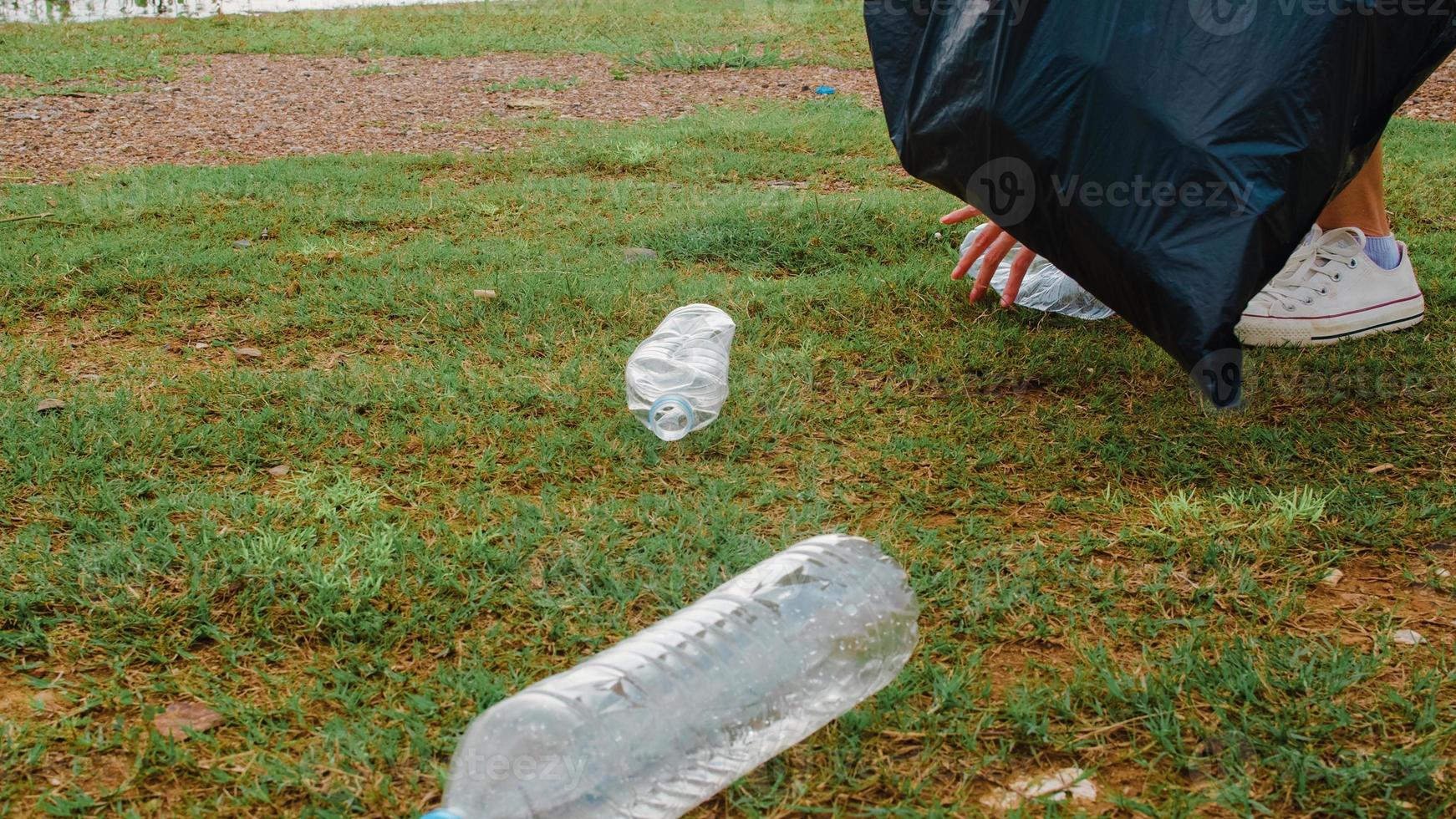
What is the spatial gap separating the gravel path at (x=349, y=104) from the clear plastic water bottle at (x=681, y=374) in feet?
10.5

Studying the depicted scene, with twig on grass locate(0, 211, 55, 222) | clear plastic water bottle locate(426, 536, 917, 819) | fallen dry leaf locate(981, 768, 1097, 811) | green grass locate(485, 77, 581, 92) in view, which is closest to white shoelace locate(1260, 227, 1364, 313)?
clear plastic water bottle locate(426, 536, 917, 819)

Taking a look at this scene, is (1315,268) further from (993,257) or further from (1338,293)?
(993,257)

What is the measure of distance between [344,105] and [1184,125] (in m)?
6.05

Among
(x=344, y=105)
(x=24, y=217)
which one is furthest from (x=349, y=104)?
(x=24, y=217)

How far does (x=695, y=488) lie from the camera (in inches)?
87.9

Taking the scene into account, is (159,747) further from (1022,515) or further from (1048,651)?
(1022,515)

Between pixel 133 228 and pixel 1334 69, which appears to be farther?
pixel 133 228

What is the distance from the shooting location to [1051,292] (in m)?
3.03

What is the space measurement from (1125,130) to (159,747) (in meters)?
1.97

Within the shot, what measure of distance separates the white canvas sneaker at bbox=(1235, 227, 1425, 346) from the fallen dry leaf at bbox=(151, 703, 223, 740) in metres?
2.58

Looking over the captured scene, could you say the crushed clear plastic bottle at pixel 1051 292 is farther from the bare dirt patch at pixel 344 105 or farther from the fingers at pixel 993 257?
the bare dirt patch at pixel 344 105

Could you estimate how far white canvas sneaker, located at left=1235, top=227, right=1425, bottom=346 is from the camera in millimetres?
2777

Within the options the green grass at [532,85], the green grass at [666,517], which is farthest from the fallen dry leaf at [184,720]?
the green grass at [532,85]

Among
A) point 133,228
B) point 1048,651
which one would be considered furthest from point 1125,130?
point 133,228
